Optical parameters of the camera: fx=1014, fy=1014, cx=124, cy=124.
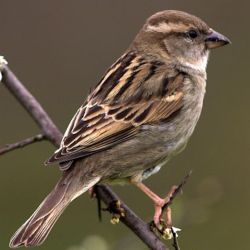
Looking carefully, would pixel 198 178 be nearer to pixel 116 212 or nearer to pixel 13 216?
Answer: pixel 13 216

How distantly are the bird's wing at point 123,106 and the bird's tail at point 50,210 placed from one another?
138 mm

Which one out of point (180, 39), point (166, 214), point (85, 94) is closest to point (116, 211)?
point (166, 214)

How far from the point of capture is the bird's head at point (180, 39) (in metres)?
5.80

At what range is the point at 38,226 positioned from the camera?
4711 mm

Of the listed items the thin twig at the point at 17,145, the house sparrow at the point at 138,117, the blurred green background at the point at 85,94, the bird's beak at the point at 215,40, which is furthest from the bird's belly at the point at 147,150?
the blurred green background at the point at 85,94

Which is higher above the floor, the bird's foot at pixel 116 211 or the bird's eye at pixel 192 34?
the bird's eye at pixel 192 34

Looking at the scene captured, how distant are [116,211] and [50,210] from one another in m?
0.32

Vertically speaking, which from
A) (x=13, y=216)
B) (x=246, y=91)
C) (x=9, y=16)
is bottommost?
(x=246, y=91)

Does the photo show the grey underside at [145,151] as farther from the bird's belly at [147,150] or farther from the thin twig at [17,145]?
the thin twig at [17,145]

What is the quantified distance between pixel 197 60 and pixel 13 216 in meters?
2.19

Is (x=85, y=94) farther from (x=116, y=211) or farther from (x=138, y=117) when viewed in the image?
(x=116, y=211)

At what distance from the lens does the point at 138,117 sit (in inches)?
208

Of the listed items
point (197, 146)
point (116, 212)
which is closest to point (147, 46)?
point (116, 212)

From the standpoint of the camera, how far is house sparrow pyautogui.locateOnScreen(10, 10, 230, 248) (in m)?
4.96
